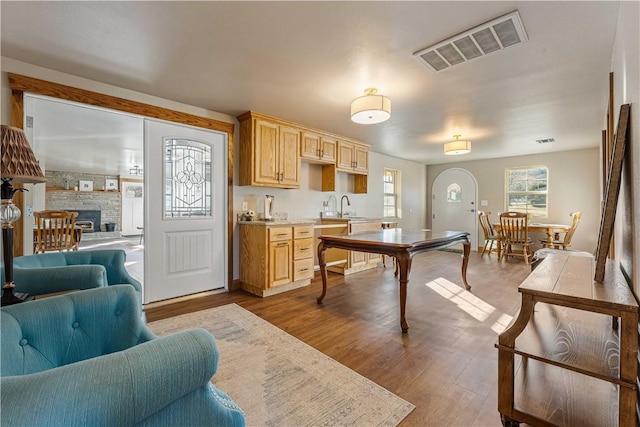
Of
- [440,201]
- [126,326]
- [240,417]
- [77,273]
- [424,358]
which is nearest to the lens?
[240,417]

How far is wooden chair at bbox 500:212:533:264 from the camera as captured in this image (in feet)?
17.7

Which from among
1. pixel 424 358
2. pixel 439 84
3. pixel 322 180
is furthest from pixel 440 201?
pixel 424 358

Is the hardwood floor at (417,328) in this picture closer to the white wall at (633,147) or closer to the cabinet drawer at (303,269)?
the cabinet drawer at (303,269)

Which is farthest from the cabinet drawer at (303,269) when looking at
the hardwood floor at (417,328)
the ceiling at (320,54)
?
the ceiling at (320,54)

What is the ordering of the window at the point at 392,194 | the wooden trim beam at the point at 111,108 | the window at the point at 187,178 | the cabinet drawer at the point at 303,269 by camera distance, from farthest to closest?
the window at the point at 392,194 → the cabinet drawer at the point at 303,269 → the window at the point at 187,178 → the wooden trim beam at the point at 111,108

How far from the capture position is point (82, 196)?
9.00 m

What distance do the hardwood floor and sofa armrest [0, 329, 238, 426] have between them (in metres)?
1.24

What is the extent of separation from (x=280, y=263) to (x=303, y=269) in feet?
1.35

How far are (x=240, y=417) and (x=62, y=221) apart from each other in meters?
4.97

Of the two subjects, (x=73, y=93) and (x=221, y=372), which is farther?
(x=73, y=93)

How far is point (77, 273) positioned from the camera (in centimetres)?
151

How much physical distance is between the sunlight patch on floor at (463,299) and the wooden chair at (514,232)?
8.16ft

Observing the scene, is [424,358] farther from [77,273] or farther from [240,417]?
[77,273]

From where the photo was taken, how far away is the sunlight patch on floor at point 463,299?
2886 mm
